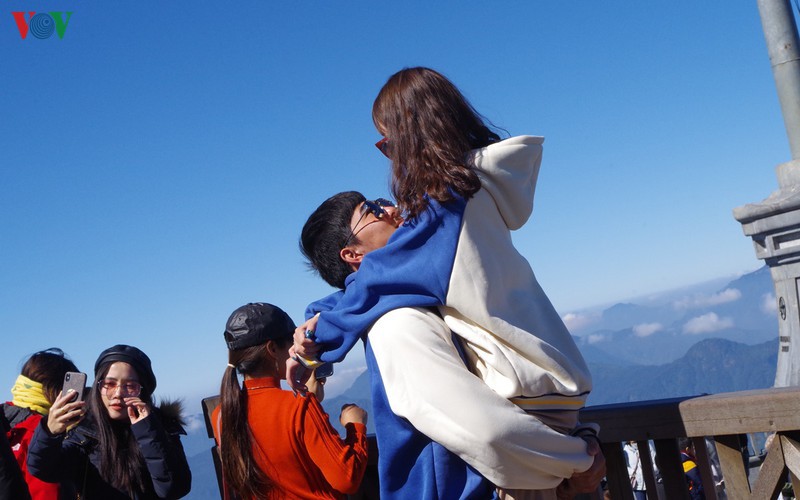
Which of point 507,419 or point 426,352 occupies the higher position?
point 426,352

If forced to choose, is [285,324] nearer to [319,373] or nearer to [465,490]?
[319,373]

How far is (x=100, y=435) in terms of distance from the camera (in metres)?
3.70

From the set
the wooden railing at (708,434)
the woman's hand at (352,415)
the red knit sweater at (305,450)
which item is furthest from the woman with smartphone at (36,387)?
the wooden railing at (708,434)

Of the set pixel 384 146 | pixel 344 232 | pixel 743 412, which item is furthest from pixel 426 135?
pixel 743 412

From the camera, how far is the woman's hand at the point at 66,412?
3.41 m

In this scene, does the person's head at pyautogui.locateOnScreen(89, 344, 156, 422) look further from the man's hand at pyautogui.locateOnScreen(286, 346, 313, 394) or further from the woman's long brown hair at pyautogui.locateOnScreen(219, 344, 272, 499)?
the man's hand at pyautogui.locateOnScreen(286, 346, 313, 394)

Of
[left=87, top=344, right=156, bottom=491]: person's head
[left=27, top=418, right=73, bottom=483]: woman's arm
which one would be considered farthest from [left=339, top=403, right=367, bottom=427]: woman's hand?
[left=27, top=418, right=73, bottom=483]: woman's arm

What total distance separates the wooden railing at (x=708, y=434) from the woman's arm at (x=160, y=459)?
1885 millimetres

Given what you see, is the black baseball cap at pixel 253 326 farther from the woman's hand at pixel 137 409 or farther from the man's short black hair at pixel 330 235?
the man's short black hair at pixel 330 235

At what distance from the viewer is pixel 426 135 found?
208cm

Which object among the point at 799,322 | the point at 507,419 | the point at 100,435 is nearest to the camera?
the point at 507,419

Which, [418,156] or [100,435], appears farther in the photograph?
[100,435]

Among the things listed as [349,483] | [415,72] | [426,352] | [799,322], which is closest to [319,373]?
[349,483]

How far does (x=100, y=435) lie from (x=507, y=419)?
2.56 m
